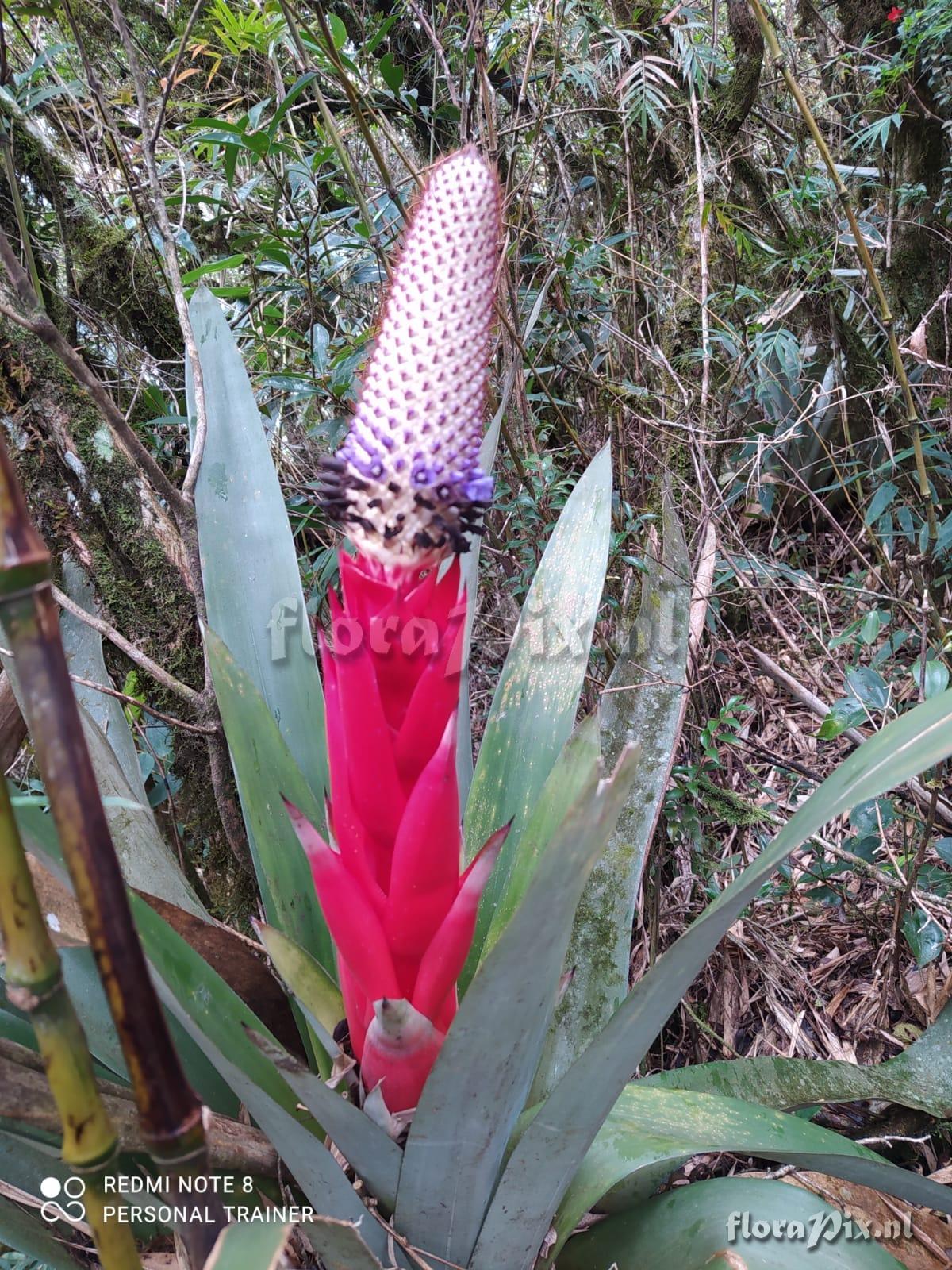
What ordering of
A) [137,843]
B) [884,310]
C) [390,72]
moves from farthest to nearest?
1. [390,72]
2. [884,310]
3. [137,843]

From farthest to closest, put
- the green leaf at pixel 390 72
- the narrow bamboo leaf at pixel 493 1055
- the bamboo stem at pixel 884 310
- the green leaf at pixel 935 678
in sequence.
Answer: the green leaf at pixel 390 72
the bamboo stem at pixel 884 310
the green leaf at pixel 935 678
the narrow bamboo leaf at pixel 493 1055

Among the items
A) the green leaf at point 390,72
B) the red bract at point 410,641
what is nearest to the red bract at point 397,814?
the red bract at point 410,641

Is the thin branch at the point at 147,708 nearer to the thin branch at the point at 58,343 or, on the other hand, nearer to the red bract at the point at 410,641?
the thin branch at the point at 58,343

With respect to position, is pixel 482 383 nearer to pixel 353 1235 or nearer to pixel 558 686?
pixel 558 686

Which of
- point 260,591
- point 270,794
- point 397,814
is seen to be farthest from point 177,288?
point 397,814

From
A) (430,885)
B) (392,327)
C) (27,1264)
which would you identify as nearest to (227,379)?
(392,327)

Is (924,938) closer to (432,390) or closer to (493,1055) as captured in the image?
(493,1055)

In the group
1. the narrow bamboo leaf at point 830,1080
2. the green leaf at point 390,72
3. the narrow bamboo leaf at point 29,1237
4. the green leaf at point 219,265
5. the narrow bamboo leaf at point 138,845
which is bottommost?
the narrow bamboo leaf at point 830,1080
